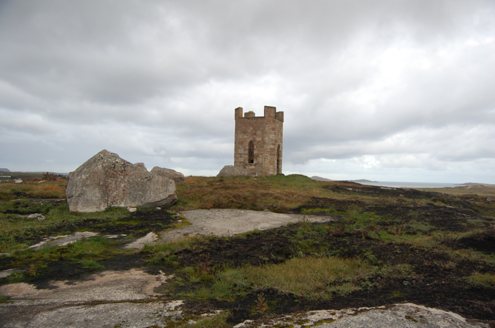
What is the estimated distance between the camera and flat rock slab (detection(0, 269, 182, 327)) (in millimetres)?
3596

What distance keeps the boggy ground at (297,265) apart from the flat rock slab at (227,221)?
0.77m

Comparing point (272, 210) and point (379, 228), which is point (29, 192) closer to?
point (272, 210)

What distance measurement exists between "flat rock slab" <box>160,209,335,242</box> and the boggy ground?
0.77 meters

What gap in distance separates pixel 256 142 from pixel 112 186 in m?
19.6

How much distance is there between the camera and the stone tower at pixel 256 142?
30.6 m

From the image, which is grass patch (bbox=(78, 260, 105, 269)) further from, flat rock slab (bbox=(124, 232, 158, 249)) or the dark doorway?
the dark doorway

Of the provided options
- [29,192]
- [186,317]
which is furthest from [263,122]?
[186,317]

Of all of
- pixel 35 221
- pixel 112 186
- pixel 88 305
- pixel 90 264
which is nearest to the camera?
pixel 88 305

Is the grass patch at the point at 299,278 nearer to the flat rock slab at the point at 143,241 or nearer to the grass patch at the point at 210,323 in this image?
the grass patch at the point at 210,323

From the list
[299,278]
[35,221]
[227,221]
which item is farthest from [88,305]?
[35,221]

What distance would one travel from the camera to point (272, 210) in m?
14.6

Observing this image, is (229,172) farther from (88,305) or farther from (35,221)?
(88,305)

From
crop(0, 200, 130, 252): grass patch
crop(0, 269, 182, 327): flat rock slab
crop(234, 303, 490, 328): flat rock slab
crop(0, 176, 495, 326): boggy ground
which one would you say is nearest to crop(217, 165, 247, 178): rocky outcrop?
crop(0, 200, 130, 252): grass patch

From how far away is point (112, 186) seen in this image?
12.7 m
